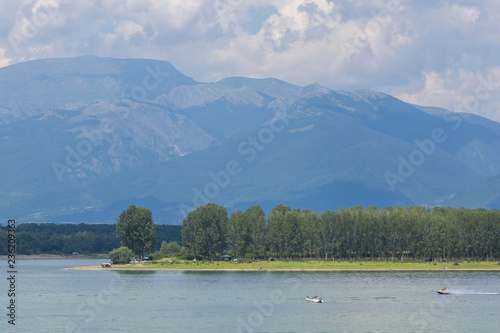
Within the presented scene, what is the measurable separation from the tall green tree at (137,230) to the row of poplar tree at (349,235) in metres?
9.73

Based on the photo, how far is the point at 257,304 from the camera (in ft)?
306

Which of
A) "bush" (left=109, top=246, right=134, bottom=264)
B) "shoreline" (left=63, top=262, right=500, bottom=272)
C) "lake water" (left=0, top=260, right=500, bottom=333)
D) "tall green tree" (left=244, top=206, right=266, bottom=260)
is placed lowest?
"lake water" (left=0, top=260, right=500, bottom=333)

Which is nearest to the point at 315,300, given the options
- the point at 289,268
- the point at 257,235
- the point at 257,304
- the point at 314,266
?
the point at 257,304

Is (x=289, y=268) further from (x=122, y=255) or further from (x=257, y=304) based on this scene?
(x=257, y=304)

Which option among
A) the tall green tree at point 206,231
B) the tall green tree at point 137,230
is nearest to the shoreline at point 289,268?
the tall green tree at point 206,231

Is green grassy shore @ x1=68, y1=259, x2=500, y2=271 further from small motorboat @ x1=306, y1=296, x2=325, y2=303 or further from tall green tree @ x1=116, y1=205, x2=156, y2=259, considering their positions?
small motorboat @ x1=306, y1=296, x2=325, y2=303

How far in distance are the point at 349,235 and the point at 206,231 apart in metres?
34.5

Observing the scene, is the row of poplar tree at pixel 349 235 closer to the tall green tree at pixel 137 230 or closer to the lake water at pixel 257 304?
the tall green tree at pixel 137 230

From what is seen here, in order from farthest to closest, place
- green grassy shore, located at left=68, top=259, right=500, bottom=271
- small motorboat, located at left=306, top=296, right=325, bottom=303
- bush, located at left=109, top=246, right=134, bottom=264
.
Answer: bush, located at left=109, top=246, right=134, bottom=264 → green grassy shore, located at left=68, top=259, right=500, bottom=271 → small motorboat, located at left=306, top=296, right=325, bottom=303

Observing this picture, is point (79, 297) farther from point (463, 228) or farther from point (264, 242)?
point (463, 228)

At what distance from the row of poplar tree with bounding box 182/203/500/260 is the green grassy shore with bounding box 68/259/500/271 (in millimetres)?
4361

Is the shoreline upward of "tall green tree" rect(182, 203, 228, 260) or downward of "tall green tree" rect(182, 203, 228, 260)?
downward

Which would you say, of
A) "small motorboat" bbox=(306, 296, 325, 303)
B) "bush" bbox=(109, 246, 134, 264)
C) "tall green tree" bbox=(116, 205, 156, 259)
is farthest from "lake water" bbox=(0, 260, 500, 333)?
"tall green tree" bbox=(116, 205, 156, 259)

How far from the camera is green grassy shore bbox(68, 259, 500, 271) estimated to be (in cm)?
15838
